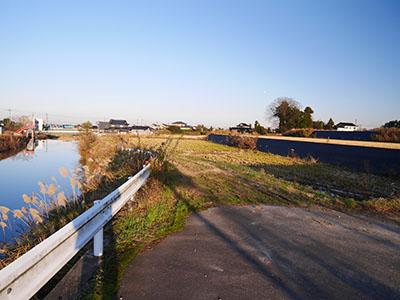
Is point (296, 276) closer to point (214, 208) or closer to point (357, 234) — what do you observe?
point (357, 234)

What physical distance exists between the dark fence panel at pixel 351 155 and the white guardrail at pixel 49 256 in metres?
13.0

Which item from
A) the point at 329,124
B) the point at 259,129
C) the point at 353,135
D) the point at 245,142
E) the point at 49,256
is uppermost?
the point at 329,124

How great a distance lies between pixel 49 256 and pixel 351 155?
15290 mm

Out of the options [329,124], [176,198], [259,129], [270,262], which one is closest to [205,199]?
[176,198]

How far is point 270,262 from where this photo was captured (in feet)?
11.2

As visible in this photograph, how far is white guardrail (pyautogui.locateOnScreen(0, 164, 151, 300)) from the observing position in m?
1.71

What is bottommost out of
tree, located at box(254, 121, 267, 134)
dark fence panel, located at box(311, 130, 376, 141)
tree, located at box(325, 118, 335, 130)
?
dark fence panel, located at box(311, 130, 376, 141)

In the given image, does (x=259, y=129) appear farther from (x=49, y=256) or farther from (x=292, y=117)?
(x=49, y=256)

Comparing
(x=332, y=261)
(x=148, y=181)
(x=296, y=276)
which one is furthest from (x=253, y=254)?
(x=148, y=181)

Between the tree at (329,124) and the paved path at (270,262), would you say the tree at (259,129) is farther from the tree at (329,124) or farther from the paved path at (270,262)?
the paved path at (270,262)

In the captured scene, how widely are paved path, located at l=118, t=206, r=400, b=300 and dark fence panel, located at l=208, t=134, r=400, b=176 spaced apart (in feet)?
27.4

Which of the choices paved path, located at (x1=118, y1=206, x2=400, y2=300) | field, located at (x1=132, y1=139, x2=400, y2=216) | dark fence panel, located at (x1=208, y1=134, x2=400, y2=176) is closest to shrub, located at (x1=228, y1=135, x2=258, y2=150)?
dark fence panel, located at (x1=208, y1=134, x2=400, y2=176)

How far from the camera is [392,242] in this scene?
4.25m

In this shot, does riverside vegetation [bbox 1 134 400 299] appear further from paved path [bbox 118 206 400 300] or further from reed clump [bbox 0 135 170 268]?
paved path [bbox 118 206 400 300]
